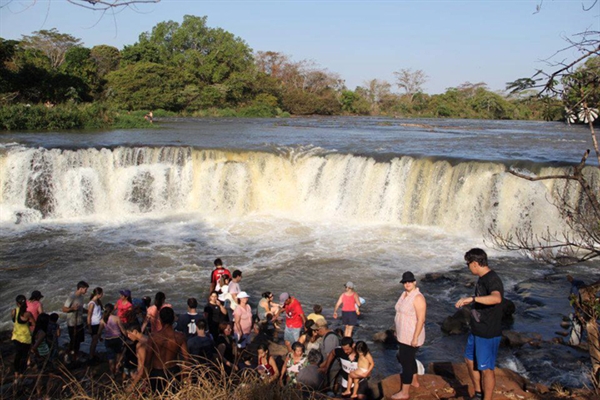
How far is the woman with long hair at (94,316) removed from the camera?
25.0ft

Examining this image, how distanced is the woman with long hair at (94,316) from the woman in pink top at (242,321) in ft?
6.15

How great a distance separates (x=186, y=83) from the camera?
166 feet

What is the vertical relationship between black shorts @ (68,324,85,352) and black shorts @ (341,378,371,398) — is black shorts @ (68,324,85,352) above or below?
below

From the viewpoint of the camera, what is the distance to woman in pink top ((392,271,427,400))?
211 inches

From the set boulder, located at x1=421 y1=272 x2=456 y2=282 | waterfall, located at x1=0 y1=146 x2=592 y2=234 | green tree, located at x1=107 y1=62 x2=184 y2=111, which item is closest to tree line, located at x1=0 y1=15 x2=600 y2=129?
green tree, located at x1=107 y1=62 x2=184 y2=111

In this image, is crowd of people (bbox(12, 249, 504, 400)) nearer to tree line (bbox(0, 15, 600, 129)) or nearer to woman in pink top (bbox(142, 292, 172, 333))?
woman in pink top (bbox(142, 292, 172, 333))

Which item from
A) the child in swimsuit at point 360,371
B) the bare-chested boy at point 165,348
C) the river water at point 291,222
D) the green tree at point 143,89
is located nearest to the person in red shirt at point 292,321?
the river water at point 291,222

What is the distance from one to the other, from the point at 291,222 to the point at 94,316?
9.06 m

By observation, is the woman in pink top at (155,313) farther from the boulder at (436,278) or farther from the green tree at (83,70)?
the green tree at (83,70)

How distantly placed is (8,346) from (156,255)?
16.0ft

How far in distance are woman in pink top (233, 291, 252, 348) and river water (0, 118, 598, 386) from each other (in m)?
1.88

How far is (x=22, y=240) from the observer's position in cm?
1416

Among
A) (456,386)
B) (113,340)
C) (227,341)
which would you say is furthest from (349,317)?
(113,340)

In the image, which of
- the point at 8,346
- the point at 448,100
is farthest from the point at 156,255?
the point at 448,100
